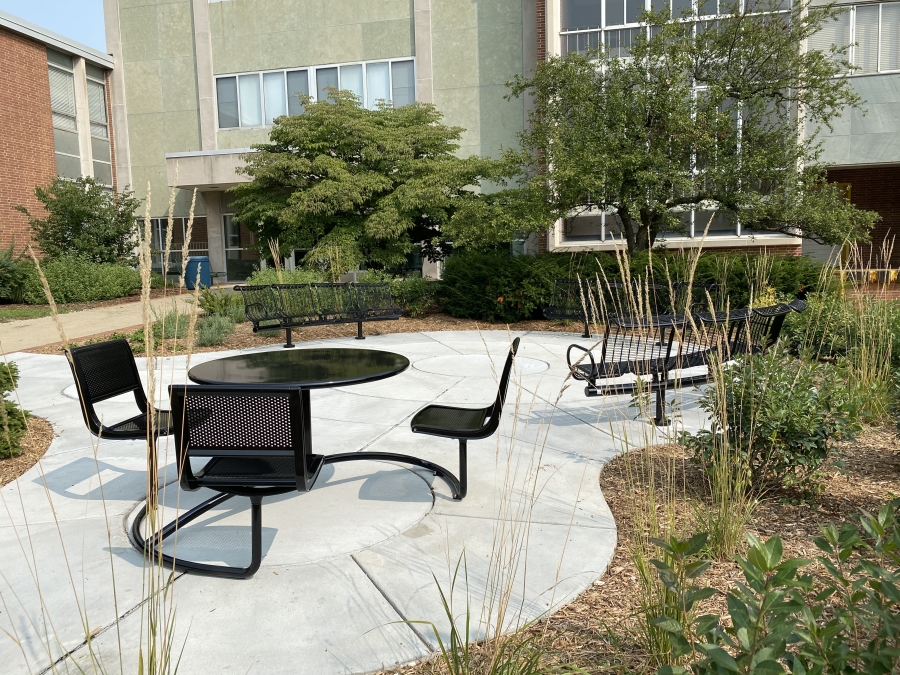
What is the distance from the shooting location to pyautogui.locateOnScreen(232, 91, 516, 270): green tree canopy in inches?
664

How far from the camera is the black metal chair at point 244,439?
3047mm

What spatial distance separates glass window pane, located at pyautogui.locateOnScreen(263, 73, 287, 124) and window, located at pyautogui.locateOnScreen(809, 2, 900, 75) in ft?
54.0

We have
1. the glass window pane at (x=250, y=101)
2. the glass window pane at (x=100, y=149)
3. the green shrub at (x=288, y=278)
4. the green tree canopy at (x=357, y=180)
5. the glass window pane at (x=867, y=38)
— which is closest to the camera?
the green shrub at (x=288, y=278)

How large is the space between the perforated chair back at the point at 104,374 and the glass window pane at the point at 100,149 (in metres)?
23.6

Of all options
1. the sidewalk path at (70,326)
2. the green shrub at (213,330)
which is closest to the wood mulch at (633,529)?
the green shrub at (213,330)

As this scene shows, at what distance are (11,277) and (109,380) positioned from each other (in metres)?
16.0

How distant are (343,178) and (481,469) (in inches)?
534

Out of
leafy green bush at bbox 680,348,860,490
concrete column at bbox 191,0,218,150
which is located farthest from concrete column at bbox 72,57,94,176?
leafy green bush at bbox 680,348,860,490

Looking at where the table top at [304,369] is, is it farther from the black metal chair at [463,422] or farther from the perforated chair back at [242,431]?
the perforated chair back at [242,431]

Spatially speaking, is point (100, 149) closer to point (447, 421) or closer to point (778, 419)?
point (447, 421)

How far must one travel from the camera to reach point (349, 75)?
75.5ft

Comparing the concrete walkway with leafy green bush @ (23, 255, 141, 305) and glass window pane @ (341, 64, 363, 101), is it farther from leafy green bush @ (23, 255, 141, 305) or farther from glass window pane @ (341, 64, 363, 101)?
glass window pane @ (341, 64, 363, 101)

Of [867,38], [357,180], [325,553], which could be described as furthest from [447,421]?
[867,38]

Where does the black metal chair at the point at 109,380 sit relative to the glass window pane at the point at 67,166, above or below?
below
